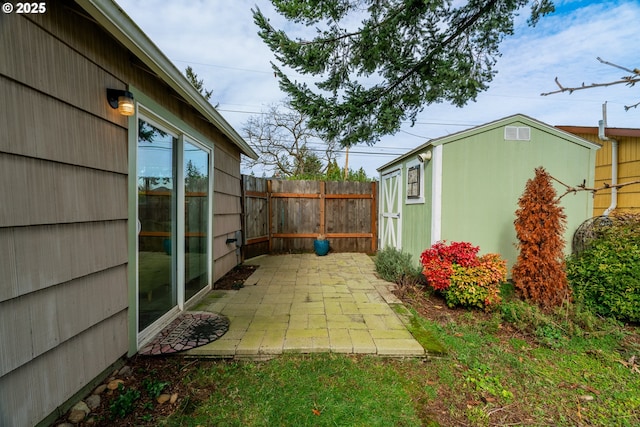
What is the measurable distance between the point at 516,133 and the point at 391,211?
8.79ft

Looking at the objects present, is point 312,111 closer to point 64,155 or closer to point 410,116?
point 410,116

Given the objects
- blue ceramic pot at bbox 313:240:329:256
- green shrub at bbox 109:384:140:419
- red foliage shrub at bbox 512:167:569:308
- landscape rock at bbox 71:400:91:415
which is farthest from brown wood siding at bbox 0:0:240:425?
blue ceramic pot at bbox 313:240:329:256

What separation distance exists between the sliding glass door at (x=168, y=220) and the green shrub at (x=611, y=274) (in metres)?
4.64

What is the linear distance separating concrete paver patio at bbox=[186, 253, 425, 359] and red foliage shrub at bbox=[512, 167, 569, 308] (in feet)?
5.41

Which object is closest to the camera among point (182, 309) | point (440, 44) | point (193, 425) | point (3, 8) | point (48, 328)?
point (3, 8)

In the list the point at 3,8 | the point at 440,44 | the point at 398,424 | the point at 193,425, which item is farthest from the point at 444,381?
the point at 440,44

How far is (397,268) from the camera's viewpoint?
446 centimetres

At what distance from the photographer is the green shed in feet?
14.0

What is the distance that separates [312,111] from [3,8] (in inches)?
116

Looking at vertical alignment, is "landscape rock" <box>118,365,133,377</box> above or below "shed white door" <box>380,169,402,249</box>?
below

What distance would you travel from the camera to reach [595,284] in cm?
326

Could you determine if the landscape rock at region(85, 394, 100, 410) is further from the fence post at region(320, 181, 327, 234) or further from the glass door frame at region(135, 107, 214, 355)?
the fence post at region(320, 181, 327, 234)

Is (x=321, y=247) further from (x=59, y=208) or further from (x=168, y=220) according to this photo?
(x=59, y=208)

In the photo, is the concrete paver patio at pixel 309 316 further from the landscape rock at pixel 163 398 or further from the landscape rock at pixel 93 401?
the landscape rock at pixel 93 401
